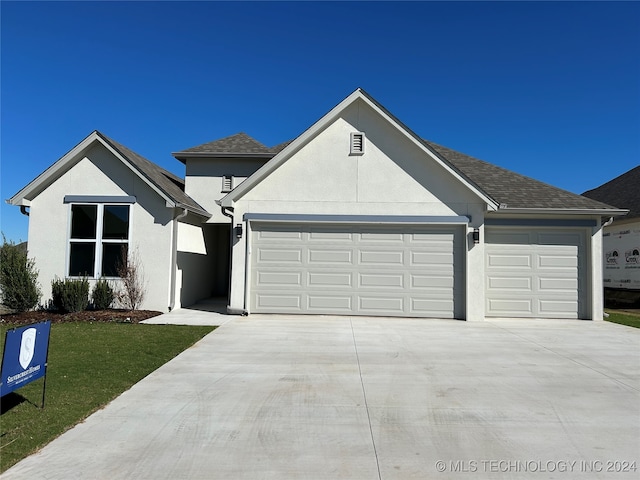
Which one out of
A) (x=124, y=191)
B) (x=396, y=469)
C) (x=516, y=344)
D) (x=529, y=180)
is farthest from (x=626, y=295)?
(x=124, y=191)

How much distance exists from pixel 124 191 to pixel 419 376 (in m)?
10.3

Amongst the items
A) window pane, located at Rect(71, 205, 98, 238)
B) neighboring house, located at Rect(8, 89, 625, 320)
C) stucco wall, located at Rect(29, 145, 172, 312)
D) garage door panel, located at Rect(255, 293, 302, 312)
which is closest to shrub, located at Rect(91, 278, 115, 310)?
neighboring house, located at Rect(8, 89, 625, 320)

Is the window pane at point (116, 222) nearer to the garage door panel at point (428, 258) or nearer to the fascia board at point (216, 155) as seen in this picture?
the fascia board at point (216, 155)

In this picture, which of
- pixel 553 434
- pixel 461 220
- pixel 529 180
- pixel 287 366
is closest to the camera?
pixel 553 434

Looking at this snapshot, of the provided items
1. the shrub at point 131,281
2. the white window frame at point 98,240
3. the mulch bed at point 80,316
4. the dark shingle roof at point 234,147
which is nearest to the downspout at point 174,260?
the mulch bed at point 80,316

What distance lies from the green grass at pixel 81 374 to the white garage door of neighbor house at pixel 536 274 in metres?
8.18

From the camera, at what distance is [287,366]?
661cm

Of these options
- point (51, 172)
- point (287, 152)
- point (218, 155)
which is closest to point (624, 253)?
point (287, 152)

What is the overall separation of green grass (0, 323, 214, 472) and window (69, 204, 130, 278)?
2695mm

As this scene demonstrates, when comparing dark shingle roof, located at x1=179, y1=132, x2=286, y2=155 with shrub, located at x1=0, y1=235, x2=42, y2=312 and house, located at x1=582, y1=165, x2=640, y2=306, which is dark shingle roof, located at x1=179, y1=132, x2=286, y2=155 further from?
house, located at x1=582, y1=165, x2=640, y2=306

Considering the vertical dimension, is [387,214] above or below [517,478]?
above

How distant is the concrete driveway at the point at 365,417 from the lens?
359cm

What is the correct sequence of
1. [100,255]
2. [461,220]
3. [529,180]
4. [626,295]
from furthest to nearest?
[626,295] < [529,180] < [100,255] < [461,220]

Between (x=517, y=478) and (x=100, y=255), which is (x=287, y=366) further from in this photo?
(x=100, y=255)
